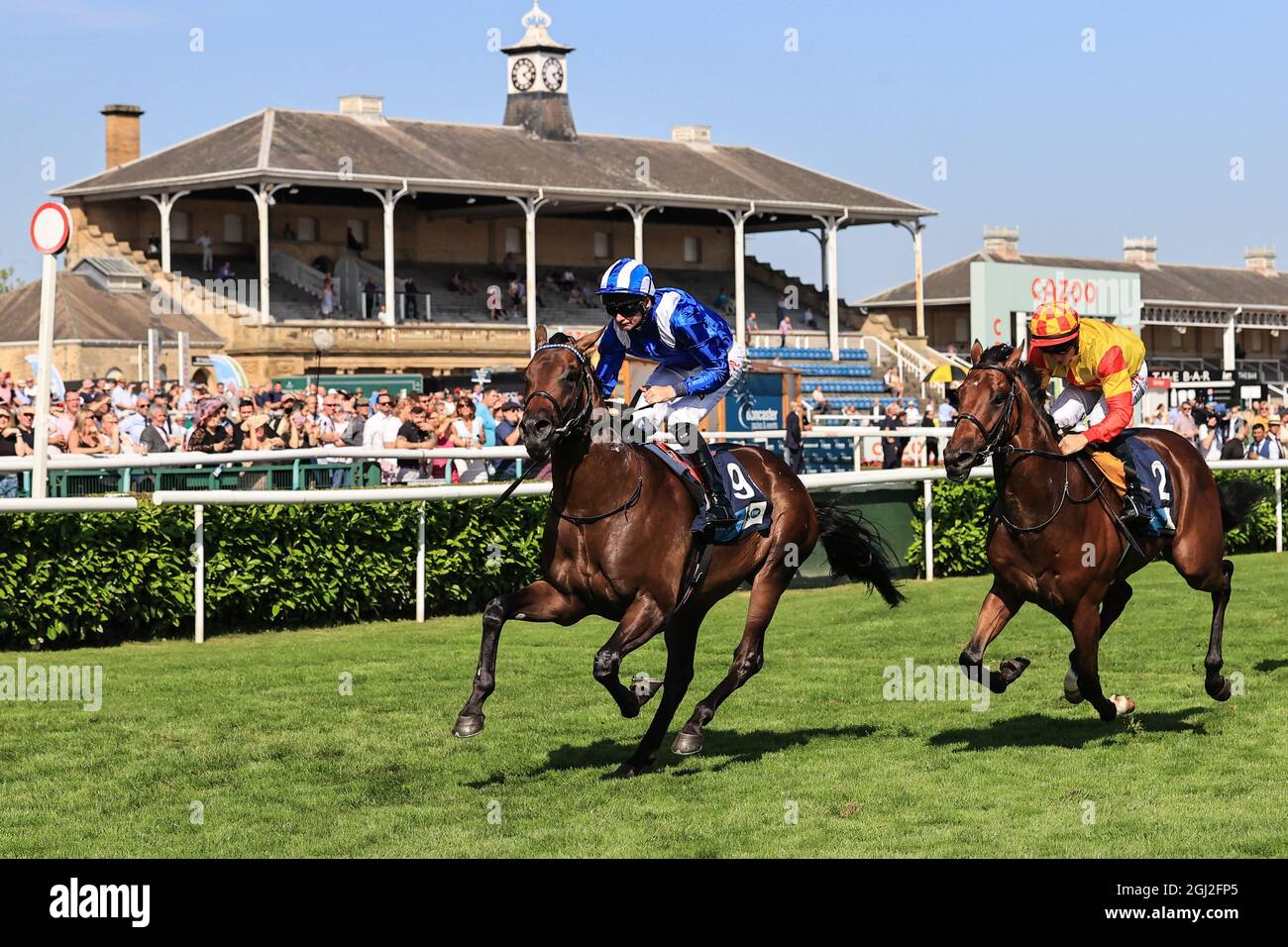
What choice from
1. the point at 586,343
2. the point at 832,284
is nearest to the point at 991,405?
the point at 586,343

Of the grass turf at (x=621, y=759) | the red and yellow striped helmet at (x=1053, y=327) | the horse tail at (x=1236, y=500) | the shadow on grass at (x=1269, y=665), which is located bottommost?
the shadow on grass at (x=1269, y=665)

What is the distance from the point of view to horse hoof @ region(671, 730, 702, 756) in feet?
22.2

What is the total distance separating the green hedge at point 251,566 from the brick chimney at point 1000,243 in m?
43.0

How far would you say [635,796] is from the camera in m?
6.27

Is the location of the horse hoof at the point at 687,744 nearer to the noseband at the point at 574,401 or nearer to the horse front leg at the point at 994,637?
the horse front leg at the point at 994,637

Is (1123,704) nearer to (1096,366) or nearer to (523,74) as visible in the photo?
(1096,366)

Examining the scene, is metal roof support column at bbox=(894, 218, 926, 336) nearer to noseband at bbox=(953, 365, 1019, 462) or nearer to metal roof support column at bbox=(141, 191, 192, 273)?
metal roof support column at bbox=(141, 191, 192, 273)

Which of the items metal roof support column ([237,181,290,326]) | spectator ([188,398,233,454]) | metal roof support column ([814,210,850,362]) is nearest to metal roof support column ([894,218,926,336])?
metal roof support column ([814,210,850,362])

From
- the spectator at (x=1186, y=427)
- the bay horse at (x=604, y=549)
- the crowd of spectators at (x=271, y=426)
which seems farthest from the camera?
the spectator at (x=1186, y=427)

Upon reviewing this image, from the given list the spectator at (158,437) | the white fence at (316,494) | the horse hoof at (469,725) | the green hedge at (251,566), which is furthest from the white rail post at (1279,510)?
the horse hoof at (469,725)

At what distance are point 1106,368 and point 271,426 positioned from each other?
26.2ft

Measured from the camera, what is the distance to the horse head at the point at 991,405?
22.4ft
